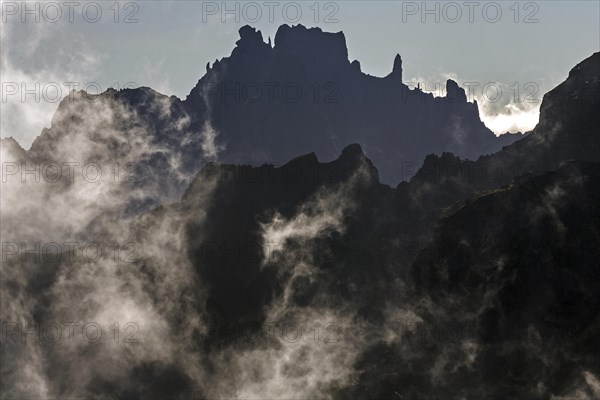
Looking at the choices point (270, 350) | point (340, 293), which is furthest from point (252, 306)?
point (340, 293)

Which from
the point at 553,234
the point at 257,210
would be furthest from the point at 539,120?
the point at 257,210

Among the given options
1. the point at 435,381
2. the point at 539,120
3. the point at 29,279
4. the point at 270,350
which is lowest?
the point at 435,381

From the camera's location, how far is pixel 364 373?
74.8 meters

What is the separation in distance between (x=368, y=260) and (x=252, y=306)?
74.3 feet

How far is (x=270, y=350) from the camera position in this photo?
8506 centimetres

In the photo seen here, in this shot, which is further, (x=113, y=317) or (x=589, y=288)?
A: (x=113, y=317)

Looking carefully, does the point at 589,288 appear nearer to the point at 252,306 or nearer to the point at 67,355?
the point at 252,306

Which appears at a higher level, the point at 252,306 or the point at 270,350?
the point at 252,306

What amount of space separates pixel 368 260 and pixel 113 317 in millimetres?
47323

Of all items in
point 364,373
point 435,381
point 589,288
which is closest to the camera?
point 589,288

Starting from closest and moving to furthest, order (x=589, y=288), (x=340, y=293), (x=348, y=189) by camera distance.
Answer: (x=589, y=288)
(x=340, y=293)
(x=348, y=189)

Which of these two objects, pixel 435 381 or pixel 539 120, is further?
pixel 539 120

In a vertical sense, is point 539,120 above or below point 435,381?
above

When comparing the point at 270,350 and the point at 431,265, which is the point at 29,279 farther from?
the point at 431,265
